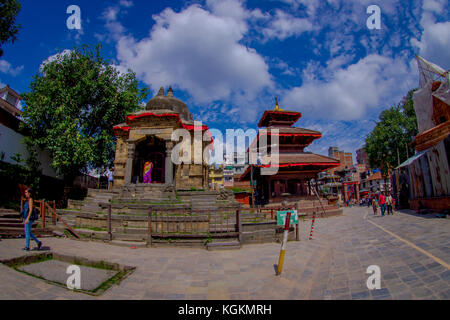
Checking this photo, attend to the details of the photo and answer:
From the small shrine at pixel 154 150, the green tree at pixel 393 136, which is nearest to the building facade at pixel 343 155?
the green tree at pixel 393 136

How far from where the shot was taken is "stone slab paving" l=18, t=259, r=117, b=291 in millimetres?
4391

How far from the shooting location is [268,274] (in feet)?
16.3

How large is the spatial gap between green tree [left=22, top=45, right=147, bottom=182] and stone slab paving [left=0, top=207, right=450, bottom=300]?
471 inches

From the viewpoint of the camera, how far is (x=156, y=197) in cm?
1280

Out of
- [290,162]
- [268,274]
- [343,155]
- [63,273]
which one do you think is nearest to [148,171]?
[290,162]

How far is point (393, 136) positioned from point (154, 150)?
30591 millimetres

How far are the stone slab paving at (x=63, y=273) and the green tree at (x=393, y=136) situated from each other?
110 ft

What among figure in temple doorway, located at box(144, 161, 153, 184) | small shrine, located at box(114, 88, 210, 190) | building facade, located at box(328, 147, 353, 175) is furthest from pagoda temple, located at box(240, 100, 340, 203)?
building facade, located at box(328, 147, 353, 175)

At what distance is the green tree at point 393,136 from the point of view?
92.0 ft

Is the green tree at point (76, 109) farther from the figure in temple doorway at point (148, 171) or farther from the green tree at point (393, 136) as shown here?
the green tree at point (393, 136)

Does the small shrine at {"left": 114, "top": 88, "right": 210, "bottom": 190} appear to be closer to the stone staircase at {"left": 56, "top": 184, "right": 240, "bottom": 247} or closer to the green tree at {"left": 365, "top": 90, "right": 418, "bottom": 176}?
the stone staircase at {"left": 56, "top": 184, "right": 240, "bottom": 247}
